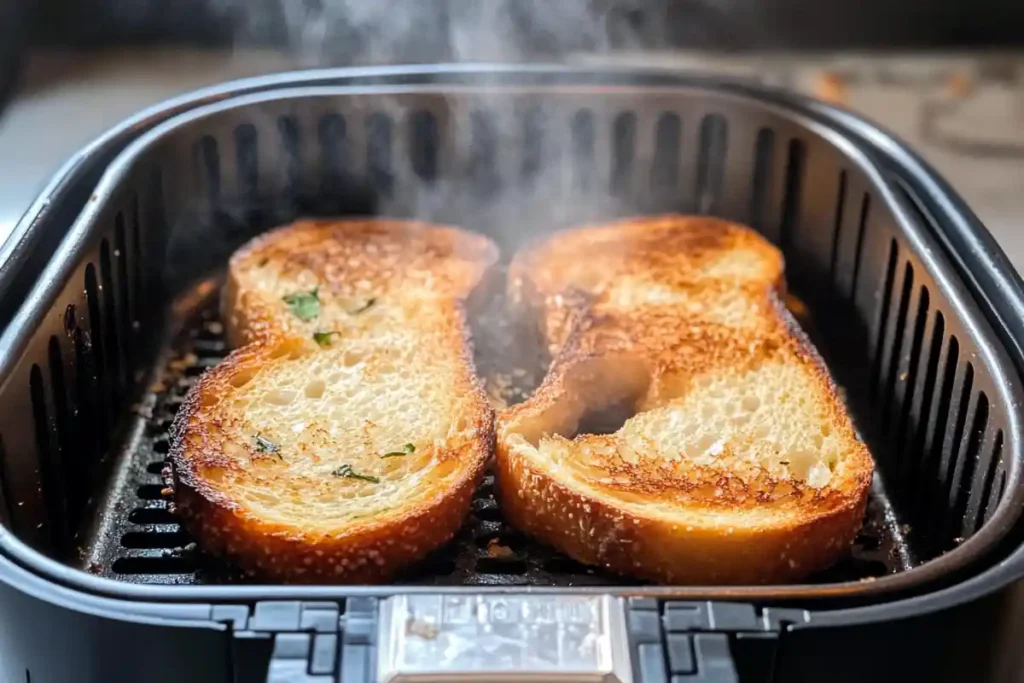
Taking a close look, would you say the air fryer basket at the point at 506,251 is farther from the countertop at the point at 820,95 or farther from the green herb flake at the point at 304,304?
the countertop at the point at 820,95

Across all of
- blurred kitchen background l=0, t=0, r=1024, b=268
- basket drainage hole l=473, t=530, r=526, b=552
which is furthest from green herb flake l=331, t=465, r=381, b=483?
blurred kitchen background l=0, t=0, r=1024, b=268

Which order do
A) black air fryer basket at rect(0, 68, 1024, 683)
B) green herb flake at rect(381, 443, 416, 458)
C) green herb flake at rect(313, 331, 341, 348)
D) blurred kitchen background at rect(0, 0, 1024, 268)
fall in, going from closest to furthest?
black air fryer basket at rect(0, 68, 1024, 683) < green herb flake at rect(381, 443, 416, 458) < green herb flake at rect(313, 331, 341, 348) < blurred kitchen background at rect(0, 0, 1024, 268)

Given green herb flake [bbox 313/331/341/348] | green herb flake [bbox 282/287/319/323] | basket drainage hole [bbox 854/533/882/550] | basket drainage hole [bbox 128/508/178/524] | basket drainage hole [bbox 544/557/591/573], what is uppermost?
green herb flake [bbox 282/287/319/323]

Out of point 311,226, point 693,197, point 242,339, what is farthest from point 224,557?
point 693,197

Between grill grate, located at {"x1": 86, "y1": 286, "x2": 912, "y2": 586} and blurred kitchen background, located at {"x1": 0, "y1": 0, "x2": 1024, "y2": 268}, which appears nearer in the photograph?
grill grate, located at {"x1": 86, "y1": 286, "x2": 912, "y2": 586}

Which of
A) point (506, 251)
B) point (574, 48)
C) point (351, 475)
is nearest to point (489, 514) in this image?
point (351, 475)

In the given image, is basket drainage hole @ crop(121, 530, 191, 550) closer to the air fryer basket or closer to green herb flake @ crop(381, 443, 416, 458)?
the air fryer basket

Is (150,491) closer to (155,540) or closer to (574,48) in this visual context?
(155,540)
